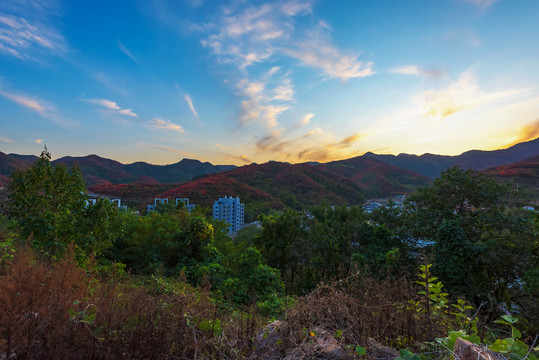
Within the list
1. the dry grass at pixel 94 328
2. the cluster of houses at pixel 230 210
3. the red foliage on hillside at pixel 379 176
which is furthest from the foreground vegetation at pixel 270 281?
the red foliage on hillside at pixel 379 176

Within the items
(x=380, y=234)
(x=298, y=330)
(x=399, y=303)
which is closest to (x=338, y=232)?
(x=380, y=234)

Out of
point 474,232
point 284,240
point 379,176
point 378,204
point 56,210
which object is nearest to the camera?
point 56,210

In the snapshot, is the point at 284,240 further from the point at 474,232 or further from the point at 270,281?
the point at 474,232

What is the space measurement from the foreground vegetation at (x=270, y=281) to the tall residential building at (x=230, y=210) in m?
→ 28.3

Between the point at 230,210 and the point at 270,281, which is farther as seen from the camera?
the point at 230,210

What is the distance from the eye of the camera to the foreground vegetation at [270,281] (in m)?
2.21

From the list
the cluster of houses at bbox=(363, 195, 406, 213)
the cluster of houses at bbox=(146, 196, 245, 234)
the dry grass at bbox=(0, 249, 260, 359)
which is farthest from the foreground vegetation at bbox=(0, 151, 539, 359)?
the cluster of houses at bbox=(146, 196, 245, 234)

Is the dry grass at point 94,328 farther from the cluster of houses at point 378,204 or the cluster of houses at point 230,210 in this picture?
the cluster of houses at point 230,210

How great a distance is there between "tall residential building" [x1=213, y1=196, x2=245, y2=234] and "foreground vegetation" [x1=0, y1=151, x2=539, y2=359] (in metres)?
28.3

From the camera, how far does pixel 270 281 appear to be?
271 inches

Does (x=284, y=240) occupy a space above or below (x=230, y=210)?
above

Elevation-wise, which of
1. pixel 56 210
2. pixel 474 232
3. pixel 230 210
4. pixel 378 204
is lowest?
pixel 230 210

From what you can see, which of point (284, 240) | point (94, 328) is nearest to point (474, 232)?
point (284, 240)

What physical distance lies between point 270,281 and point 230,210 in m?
35.4
